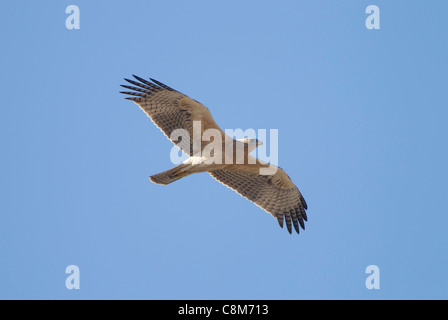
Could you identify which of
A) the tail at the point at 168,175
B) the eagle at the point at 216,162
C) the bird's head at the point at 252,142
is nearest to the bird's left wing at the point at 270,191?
the eagle at the point at 216,162

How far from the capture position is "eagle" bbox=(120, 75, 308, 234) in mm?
9500

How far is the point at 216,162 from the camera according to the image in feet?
32.0

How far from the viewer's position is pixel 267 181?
34.1 feet

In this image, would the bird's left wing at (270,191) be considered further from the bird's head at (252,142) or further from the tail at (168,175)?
the tail at (168,175)

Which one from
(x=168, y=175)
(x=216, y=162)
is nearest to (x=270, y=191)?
(x=216, y=162)

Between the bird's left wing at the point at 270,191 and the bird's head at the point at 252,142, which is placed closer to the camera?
the bird's head at the point at 252,142

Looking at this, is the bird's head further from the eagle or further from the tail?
the tail

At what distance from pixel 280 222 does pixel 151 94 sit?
3201 millimetres

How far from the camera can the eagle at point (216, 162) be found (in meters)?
9.50

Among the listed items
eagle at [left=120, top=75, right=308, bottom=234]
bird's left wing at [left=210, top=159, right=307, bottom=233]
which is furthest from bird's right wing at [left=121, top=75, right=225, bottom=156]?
bird's left wing at [left=210, top=159, right=307, bottom=233]

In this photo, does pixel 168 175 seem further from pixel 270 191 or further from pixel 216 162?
pixel 270 191
